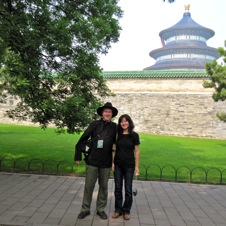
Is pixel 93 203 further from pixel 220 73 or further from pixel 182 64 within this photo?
pixel 182 64

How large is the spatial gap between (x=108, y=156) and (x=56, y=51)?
3.88 meters

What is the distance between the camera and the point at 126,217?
4.48m

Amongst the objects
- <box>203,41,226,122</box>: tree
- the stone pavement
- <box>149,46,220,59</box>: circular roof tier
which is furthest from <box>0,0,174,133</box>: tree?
<box>149,46,220,59</box>: circular roof tier

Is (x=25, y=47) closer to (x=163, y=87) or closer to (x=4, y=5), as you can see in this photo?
(x=4, y=5)

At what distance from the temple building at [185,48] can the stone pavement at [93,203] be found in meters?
30.3

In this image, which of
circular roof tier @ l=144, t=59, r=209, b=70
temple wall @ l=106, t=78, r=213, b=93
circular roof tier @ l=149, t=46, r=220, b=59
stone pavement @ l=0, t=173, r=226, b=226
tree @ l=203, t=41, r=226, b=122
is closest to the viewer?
stone pavement @ l=0, t=173, r=226, b=226

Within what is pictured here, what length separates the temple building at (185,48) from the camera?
36.2 metres

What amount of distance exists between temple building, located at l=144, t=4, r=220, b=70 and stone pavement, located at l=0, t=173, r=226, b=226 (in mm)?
30270

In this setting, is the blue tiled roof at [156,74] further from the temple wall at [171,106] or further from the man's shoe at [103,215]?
the man's shoe at [103,215]

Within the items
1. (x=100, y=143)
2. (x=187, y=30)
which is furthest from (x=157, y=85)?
(x=187, y=30)

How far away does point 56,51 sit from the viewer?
7.29 metres

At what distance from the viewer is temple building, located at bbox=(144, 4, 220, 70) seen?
3619 cm

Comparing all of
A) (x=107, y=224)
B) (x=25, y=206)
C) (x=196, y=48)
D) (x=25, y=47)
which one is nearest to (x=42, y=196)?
(x=25, y=206)

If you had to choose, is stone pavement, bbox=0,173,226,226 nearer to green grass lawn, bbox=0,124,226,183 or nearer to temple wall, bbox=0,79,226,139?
green grass lawn, bbox=0,124,226,183
